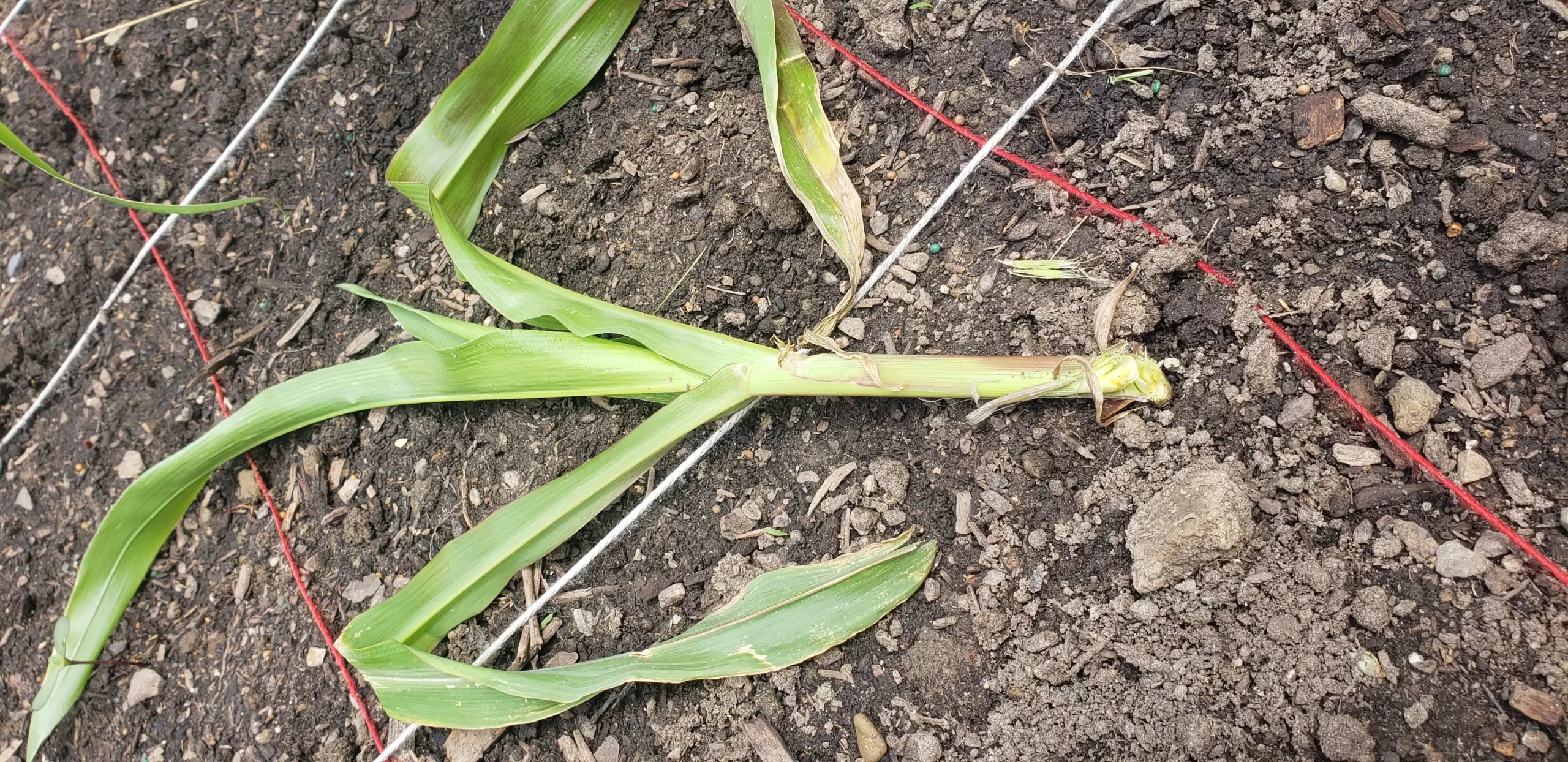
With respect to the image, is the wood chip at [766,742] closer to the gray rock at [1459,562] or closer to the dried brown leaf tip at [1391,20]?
the gray rock at [1459,562]

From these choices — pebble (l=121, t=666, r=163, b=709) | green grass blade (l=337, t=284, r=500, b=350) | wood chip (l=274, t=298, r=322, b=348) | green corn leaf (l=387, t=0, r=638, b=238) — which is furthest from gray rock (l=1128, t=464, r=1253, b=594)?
pebble (l=121, t=666, r=163, b=709)

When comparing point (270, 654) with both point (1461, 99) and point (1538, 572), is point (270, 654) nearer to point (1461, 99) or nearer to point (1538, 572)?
point (1538, 572)

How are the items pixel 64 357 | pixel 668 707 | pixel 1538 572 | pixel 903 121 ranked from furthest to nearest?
pixel 64 357 → pixel 903 121 → pixel 668 707 → pixel 1538 572

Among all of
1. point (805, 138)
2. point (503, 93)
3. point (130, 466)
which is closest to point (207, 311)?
point (130, 466)

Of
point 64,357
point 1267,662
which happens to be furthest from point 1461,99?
point 64,357

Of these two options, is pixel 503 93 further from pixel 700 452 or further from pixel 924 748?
pixel 924 748

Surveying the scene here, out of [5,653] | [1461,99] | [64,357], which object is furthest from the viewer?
[64,357]
